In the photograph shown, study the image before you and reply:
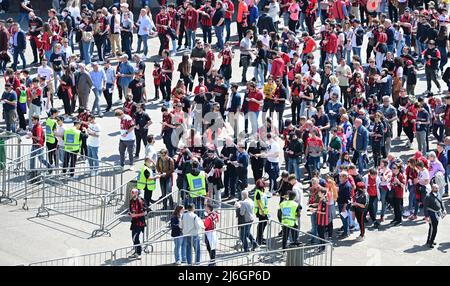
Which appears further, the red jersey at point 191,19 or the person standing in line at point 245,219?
the red jersey at point 191,19

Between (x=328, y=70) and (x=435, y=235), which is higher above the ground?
(x=328, y=70)

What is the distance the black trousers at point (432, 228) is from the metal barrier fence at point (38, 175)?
23.8ft

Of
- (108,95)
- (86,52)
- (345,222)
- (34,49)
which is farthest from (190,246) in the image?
(34,49)

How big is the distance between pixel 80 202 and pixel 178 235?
4.24 meters

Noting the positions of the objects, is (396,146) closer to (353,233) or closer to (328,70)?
(328,70)

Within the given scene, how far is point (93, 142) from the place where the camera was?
3136cm

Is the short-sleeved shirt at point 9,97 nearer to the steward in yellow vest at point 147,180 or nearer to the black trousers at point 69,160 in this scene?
the black trousers at point 69,160

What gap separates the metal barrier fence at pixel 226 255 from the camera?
26.0 m

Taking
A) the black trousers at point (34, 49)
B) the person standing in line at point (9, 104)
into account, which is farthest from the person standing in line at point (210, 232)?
the black trousers at point (34, 49)
